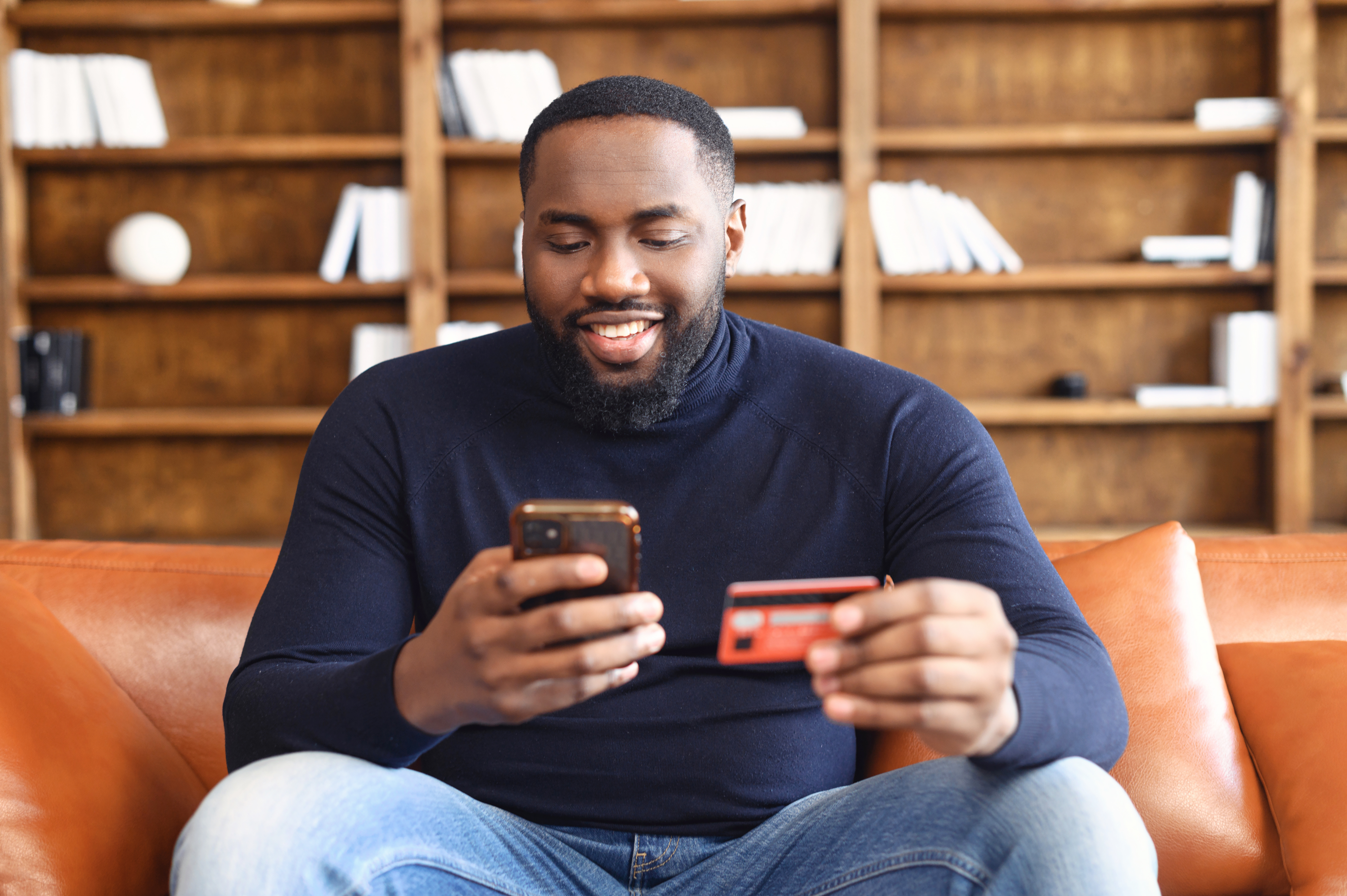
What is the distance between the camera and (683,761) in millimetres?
1024

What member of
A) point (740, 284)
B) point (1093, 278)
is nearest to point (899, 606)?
point (740, 284)

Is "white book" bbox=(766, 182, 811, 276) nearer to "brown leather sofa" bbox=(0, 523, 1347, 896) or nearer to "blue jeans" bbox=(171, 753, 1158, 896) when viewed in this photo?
"brown leather sofa" bbox=(0, 523, 1347, 896)

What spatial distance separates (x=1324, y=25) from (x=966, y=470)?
239 centimetres

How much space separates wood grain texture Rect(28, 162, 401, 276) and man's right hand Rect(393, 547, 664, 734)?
7.74 feet

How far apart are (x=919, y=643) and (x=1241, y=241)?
237 centimetres

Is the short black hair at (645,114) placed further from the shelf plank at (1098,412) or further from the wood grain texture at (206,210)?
the wood grain texture at (206,210)

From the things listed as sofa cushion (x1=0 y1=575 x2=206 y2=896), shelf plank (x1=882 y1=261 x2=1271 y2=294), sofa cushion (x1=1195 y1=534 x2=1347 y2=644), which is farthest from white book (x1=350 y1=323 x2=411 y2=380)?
sofa cushion (x1=1195 y1=534 x2=1347 y2=644)

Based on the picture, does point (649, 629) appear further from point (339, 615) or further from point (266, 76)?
point (266, 76)

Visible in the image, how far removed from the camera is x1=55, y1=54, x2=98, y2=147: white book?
2656 millimetres

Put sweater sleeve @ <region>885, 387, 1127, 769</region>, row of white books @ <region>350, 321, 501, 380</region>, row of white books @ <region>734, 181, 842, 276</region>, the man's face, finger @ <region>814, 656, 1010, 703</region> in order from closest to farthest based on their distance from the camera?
1. finger @ <region>814, 656, 1010, 703</region>
2. sweater sleeve @ <region>885, 387, 1127, 769</region>
3. the man's face
4. row of white books @ <region>734, 181, 842, 276</region>
5. row of white books @ <region>350, 321, 501, 380</region>

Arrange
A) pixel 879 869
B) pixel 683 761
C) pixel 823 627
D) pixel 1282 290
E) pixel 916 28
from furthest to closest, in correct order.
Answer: pixel 916 28, pixel 1282 290, pixel 683 761, pixel 879 869, pixel 823 627

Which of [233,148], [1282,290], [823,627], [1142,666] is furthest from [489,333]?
[1282,290]

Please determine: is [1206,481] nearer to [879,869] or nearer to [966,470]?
[966,470]

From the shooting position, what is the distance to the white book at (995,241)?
2633 millimetres
